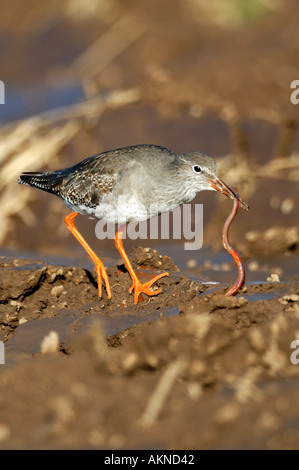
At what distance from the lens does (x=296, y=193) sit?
988 cm

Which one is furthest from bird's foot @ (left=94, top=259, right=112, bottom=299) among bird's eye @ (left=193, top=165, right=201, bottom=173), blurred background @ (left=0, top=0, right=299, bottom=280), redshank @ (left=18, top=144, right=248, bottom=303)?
blurred background @ (left=0, top=0, right=299, bottom=280)

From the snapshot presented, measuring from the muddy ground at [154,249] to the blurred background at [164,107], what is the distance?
30 millimetres

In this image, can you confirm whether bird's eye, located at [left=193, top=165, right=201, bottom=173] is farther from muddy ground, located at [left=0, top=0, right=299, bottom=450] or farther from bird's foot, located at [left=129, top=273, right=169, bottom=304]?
bird's foot, located at [left=129, top=273, right=169, bottom=304]

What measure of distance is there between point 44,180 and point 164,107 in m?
4.40

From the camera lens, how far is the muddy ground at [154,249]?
4.09 meters

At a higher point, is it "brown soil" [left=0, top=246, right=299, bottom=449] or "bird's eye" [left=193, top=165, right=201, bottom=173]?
"bird's eye" [left=193, top=165, right=201, bottom=173]

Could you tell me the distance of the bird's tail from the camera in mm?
7676

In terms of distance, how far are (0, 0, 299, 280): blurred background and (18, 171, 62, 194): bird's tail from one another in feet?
4.66

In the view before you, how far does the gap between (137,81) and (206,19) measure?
272cm

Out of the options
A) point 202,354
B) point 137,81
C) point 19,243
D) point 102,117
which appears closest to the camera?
point 202,354

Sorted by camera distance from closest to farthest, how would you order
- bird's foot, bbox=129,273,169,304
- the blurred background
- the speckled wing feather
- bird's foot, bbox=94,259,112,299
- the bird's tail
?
1. bird's foot, bbox=129,273,169,304
2. bird's foot, bbox=94,259,112,299
3. the speckled wing feather
4. the bird's tail
5. the blurred background

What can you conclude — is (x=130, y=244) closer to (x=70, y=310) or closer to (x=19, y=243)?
(x=19, y=243)

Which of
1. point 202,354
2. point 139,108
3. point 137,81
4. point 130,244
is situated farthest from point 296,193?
point 202,354

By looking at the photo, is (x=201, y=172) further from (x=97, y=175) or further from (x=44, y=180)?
(x=44, y=180)
